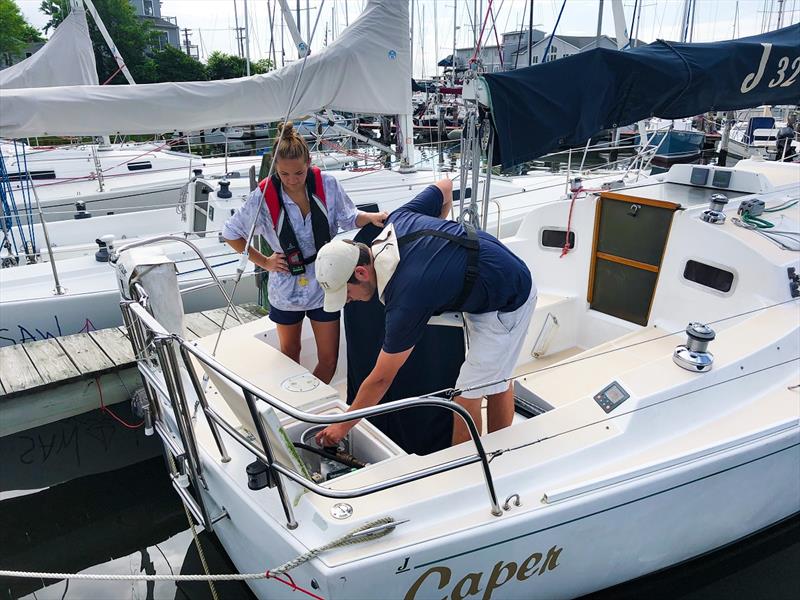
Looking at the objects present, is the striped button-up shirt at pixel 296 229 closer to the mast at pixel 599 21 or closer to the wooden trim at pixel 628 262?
the wooden trim at pixel 628 262

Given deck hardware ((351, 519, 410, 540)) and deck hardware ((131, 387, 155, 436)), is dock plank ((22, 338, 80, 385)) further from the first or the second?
deck hardware ((351, 519, 410, 540))

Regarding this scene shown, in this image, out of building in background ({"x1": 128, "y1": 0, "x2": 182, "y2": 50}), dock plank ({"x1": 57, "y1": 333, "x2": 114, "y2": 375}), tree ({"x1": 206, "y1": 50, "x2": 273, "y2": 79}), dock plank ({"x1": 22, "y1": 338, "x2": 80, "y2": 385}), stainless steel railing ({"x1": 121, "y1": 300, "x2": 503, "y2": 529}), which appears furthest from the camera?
building in background ({"x1": 128, "y1": 0, "x2": 182, "y2": 50})

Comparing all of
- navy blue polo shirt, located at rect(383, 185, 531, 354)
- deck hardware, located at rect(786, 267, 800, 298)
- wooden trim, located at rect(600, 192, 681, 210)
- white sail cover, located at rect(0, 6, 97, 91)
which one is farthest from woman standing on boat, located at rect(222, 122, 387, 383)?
white sail cover, located at rect(0, 6, 97, 91)

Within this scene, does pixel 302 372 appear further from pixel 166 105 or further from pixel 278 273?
pixel 166 105

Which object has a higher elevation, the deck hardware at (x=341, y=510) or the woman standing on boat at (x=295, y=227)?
the woman standing on boat at (x=295, y=227)

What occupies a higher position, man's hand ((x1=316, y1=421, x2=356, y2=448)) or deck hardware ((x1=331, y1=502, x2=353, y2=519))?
man's hand ((x1=316, y1=421, x2=356, y2=448))

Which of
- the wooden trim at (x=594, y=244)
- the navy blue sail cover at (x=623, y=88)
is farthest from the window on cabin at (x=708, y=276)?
the navy blue sail cover at (x=623, y=88)

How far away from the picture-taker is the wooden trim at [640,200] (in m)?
3.89

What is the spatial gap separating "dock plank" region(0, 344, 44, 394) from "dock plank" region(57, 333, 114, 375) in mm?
281

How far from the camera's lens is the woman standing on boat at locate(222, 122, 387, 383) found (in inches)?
115

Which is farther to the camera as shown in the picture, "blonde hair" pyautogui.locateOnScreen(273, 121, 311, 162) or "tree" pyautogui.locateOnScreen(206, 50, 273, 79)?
"tree" pyautogui.locateOnScreen(206, 50, 273, 79)

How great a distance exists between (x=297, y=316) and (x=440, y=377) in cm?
84

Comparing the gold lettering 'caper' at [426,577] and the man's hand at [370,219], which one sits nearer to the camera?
the gold lettering 'caper' at [426,577]

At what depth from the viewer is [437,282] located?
2.22m
